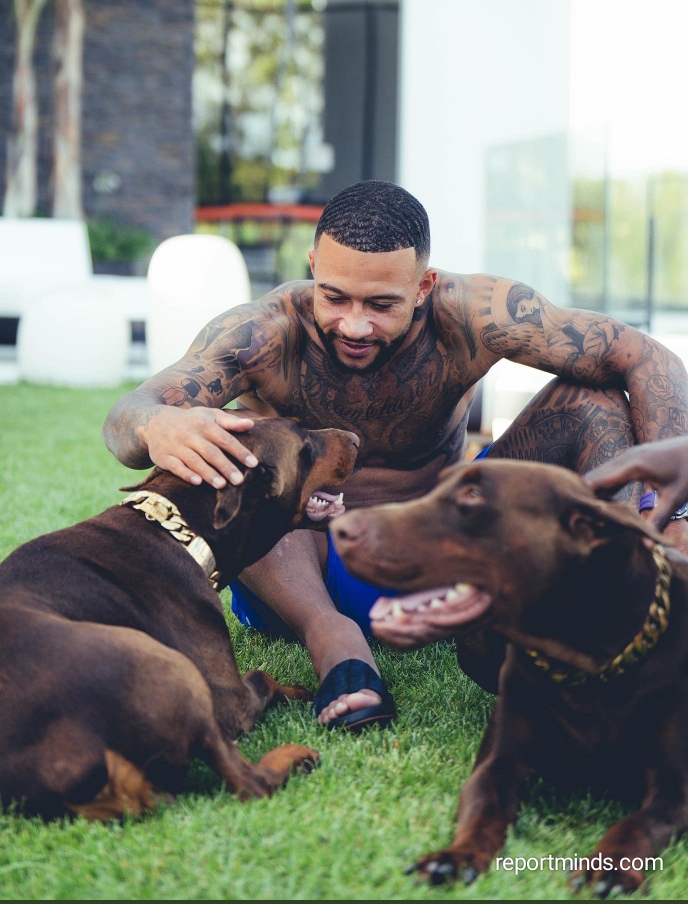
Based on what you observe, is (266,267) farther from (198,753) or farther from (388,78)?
(198,753)

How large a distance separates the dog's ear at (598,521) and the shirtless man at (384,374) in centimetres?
126

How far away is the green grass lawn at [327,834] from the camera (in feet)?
6.55

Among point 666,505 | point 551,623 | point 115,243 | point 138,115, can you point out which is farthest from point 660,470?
point 138,115

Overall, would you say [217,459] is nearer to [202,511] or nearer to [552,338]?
[202,511]

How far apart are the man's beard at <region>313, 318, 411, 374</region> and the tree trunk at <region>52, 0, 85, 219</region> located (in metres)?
12.7

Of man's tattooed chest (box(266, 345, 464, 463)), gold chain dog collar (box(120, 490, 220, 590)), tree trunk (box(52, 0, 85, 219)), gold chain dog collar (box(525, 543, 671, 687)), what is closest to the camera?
gold chain dog collar (box(525, 543, 671, 687))

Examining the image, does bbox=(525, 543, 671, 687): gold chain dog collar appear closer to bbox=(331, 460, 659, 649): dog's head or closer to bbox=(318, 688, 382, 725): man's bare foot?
bbox=(331, 460, 659, 649): dog's head

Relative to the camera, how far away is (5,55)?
1603cm

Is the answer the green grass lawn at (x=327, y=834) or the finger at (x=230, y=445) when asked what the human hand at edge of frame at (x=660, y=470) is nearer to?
the green grass lawn at (x=327, y=834)

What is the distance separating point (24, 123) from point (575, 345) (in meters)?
13.5

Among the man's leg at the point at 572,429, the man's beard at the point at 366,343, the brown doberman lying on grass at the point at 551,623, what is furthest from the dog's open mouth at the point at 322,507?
the brown doberman lying on grass at the point at 551,623

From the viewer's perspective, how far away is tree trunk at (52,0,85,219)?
48.2 feet

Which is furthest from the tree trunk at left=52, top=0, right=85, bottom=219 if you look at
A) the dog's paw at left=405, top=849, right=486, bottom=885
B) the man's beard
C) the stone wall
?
the dog's paw at left=405, top=849, right=486, bottom=885

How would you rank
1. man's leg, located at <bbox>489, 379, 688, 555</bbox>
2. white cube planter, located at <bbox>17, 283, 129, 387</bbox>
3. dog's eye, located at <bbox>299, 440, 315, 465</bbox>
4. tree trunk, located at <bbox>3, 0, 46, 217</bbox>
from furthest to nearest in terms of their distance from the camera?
tree trunk, located at <bbox>3, 0, 46, 217</bbox>
white cube planter, located at <bbox>17, 283, 129, 387</bbox>
man's leg, located at <bbox>489, 379, 688, 555</bbox>
dog's eye, located at <bbox>299, 440, 315, 465</bbox>
